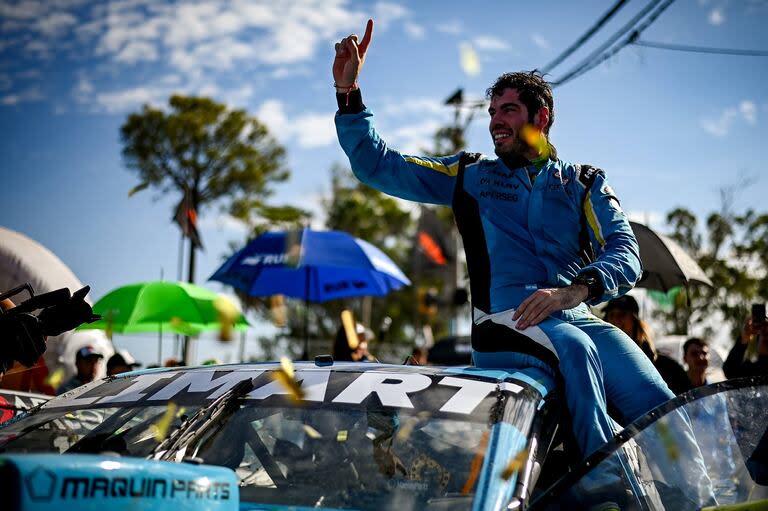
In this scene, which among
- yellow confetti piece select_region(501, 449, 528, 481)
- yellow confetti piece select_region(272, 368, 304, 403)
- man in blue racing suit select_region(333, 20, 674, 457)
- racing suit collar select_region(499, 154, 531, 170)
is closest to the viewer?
yellow confetti piece select_region(501, 449, 528, 481)

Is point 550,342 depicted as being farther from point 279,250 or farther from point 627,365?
point 279,250

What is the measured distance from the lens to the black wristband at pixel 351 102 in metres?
3.28

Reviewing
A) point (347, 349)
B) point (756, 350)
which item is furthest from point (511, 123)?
point (347, 349)

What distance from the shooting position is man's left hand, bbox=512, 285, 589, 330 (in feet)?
8.89

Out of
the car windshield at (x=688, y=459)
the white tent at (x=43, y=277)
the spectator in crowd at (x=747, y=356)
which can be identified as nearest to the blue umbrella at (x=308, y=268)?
the white tent at (x=43, y=277)

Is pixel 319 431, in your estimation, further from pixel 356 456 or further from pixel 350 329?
pixel 350 329

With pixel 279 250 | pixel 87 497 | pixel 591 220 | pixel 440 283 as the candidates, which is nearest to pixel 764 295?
pixel 440 283

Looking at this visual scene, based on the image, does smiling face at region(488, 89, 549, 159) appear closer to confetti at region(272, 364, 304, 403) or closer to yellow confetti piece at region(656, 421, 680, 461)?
confetti at region(272, 364, 304, 403)

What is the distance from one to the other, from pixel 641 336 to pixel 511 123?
10.0ft

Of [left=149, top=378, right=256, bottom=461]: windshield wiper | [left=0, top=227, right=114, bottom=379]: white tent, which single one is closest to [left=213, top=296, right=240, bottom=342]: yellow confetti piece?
[left=0, top=227, right=114, bottom=379]: white tent

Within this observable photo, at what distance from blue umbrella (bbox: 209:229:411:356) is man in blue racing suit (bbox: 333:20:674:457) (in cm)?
509

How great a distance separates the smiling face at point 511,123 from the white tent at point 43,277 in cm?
844

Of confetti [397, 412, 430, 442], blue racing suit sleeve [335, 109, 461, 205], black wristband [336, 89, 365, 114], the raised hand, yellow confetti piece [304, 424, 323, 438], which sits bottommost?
yellow confetti piece [304, 424, 323, 438]

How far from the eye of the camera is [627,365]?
2.77m
